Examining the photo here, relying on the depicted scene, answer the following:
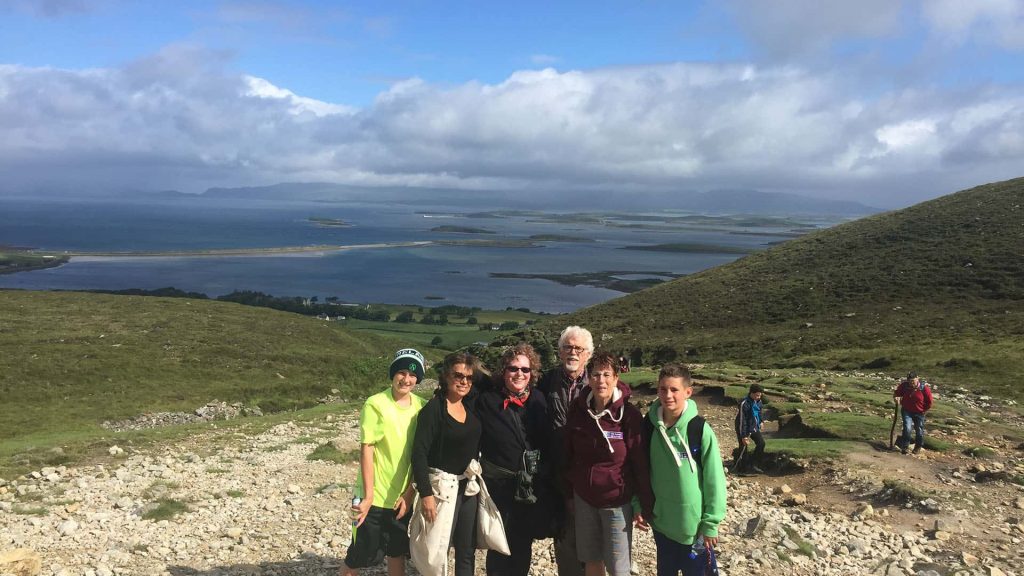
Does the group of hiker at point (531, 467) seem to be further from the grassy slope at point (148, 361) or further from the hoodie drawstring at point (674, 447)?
the grassy slope at point (148, 361)

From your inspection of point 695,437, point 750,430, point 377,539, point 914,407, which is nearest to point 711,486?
point 695,437

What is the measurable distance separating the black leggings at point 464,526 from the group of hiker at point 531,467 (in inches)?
0.5

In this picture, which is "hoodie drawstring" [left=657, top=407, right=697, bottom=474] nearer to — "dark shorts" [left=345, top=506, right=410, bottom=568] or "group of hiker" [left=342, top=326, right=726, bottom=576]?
"group of hiker" [left=342, top=326, right=726, bottom=576]

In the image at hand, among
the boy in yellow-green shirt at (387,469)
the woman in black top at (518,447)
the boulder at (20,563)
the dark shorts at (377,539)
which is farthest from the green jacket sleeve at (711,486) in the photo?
the boulder at (20,563)

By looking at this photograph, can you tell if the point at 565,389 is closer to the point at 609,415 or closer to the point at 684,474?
the point at 609,415

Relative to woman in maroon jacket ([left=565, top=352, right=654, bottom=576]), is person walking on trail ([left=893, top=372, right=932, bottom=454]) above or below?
below

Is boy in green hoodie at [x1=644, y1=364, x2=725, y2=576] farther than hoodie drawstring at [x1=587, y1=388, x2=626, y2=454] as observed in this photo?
No

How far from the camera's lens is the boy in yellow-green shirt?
4742 millimetres

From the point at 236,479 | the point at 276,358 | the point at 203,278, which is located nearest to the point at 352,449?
the point at 236,479

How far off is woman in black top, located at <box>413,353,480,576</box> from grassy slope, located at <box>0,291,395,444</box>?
56.4 feet

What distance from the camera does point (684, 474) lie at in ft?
14.7

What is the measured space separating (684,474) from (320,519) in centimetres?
583

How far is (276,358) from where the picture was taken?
3416 centimetres

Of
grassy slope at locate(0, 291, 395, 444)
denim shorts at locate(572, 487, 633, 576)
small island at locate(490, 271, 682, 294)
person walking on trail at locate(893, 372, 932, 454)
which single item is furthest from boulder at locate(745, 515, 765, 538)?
small island at locate(490, 271, 682, 294)
